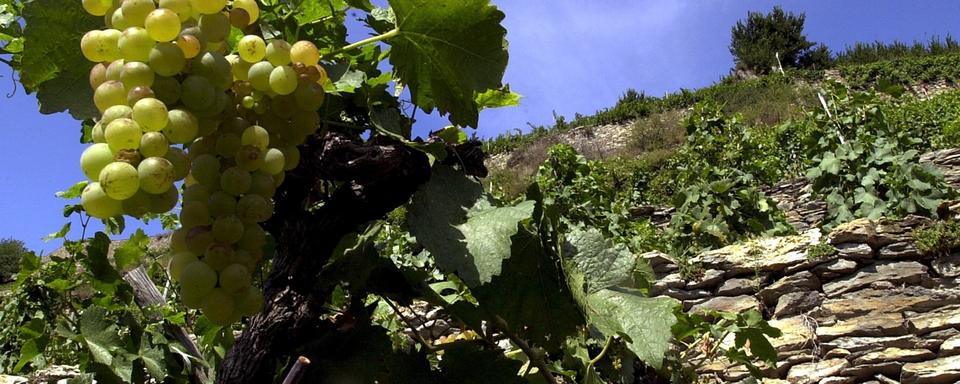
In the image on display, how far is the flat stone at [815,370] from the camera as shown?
397 centimetres

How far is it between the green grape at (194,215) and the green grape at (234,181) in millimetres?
27

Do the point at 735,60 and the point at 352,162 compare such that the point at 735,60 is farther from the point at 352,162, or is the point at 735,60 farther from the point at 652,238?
the point at 352,162

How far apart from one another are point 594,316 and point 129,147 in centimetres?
55

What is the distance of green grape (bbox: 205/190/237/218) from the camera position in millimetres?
627

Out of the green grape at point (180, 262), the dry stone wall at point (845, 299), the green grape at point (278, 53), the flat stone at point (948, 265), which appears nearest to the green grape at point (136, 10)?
the green grape at point (278, 53)

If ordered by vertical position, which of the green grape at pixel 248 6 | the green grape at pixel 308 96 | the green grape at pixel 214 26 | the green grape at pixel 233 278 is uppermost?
the green grape at pixel 248 6

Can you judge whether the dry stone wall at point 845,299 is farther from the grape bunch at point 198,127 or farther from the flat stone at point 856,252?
the grape bunch at point 198,127

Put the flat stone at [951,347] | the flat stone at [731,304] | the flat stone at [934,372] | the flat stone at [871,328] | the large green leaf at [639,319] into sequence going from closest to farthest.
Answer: the large green leaf at [639,319], the flat stone at [934,372], the flat stone at [951,347], the flat stone at [871,328], the flat stone at [731,304]

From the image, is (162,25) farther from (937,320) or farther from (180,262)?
(937,320)

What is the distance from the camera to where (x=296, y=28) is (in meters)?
0.88

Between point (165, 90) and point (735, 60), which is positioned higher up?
point (735, 60)

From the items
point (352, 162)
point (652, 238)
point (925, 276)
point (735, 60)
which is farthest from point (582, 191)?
point (735, 60)

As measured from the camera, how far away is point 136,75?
23.6 inches

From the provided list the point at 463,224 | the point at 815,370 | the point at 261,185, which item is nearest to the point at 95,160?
the point at 261,185
